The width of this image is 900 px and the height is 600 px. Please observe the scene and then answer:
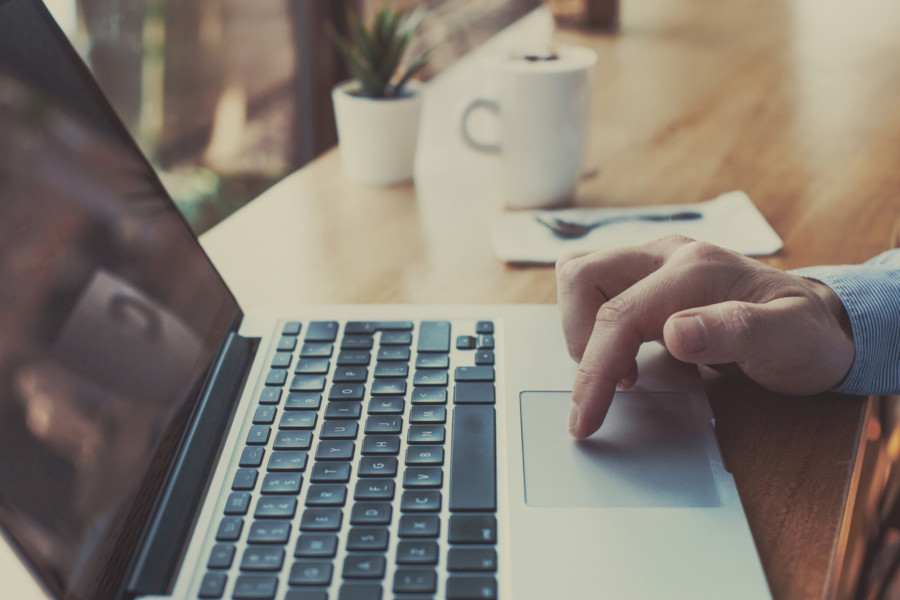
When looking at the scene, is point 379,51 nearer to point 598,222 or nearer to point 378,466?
point 598,222

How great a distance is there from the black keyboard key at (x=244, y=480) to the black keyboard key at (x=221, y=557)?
0.14 feet

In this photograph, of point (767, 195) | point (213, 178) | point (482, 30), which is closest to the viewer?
point (767, 195)

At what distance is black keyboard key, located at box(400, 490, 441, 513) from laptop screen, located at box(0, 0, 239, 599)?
15cm

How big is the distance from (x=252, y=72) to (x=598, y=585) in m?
1.30

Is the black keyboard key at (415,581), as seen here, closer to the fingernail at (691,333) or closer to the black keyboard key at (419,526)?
the black keyboard key at (419,526)

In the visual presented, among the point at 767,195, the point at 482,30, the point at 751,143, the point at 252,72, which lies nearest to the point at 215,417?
the point at 767,195

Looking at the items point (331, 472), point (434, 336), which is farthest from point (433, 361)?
point (331, 472)

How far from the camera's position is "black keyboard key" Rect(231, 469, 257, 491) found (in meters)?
0.46

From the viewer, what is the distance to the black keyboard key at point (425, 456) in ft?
1.54

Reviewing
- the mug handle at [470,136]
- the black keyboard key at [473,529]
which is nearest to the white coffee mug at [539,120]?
the mug handle at [470,136]

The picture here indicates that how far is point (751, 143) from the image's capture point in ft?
3.31

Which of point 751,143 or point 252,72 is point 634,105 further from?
point 252,72

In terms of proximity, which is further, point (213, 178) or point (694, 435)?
point (213, 178)

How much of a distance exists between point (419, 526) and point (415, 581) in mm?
36
